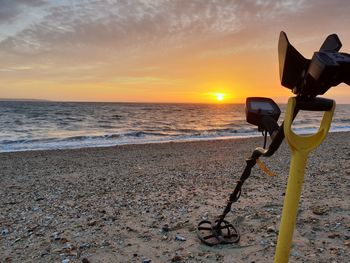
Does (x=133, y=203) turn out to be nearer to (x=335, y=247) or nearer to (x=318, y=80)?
(x=335, y=247)

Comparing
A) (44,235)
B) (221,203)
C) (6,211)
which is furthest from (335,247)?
(6,211)

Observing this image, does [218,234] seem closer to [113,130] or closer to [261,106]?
[261,106]

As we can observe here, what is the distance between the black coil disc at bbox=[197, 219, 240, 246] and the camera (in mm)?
4559

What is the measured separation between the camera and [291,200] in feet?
6.42

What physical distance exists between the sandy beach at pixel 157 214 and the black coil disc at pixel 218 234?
0.09 meters

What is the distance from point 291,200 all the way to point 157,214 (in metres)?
4.21

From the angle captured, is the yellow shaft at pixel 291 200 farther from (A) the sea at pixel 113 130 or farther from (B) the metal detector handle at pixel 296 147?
(A) the sea at pixel 113 130

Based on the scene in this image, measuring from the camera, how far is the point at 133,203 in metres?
6.59

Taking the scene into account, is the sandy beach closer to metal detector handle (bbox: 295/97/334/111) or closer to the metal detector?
the metal detector

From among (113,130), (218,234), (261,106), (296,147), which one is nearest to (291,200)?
(296,147)

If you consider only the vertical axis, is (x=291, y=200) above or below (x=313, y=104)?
below

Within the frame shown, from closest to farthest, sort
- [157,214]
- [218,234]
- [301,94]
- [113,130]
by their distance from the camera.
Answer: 1. [301,94]
2. [218,234]
3. [157,214]
4. [113,130]

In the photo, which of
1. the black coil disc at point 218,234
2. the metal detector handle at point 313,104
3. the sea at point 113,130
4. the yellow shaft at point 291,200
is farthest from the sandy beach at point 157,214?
the sea at point 113,130

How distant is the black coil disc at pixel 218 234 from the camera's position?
4.56 metres
